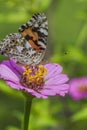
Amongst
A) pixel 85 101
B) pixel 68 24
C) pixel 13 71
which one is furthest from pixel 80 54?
pixel 68 24

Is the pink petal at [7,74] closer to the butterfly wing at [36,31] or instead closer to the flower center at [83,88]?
the butterfly wing at [36,31]

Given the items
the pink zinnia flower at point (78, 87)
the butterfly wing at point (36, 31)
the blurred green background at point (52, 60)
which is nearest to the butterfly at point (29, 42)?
the butterfly wing at point (36, 31)

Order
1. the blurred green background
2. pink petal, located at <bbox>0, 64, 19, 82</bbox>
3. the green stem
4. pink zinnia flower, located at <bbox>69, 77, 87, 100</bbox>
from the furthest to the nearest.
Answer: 1. pink zinnia flower, located at <bbox>69, 77, 87, 100</bbox>
2. the blurred green background
3. pink petal, located at <bbox>0, 64, 19, 82</bbox>
4. the green stem

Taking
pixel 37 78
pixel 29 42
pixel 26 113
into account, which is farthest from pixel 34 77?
Answer: pixel 26 113

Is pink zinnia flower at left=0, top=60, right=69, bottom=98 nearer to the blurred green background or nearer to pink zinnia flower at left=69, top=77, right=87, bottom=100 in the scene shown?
the blurred green background

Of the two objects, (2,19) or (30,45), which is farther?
(2,19)

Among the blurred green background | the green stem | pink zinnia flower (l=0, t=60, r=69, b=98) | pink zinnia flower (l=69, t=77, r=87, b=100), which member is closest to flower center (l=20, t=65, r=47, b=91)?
pink zinnia flower (l=0, t=60, r=69, b=98)

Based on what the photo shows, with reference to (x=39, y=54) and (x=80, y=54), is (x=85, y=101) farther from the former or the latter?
(x=39, y=54)
